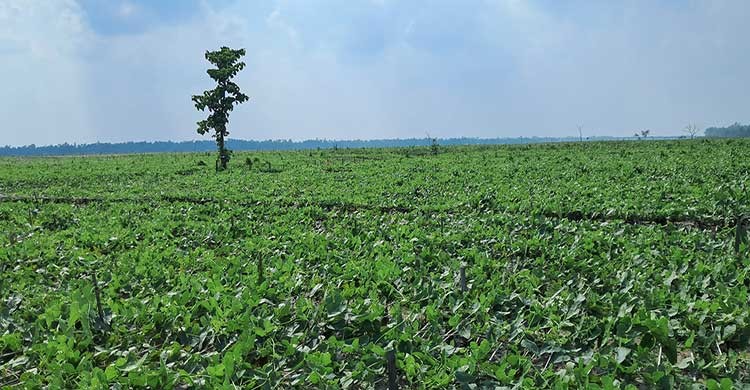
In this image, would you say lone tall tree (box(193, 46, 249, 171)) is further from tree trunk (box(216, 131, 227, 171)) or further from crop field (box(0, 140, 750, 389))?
crop field (box(0, 140, 750, 389))

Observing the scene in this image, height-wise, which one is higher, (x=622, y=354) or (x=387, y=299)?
(x=622, y=354)

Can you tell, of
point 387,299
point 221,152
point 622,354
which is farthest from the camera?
point 221,152

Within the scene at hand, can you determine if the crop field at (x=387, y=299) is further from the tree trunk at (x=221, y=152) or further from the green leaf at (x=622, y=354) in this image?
the tree trunk at (x=221, y=152)

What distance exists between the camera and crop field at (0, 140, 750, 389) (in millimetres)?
3598

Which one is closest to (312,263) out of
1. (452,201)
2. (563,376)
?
(563,376)

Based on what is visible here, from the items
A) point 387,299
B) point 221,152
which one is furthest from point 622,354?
point 221,152

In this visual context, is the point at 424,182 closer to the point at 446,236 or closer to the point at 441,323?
the point at 446,236

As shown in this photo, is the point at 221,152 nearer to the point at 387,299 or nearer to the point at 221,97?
the point at 221,97

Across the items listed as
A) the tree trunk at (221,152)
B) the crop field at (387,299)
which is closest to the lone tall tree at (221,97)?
the tree trunk at (221,152)

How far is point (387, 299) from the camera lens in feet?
17.7

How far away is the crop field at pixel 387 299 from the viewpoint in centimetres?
360

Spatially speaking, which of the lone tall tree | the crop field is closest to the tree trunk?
the lone tall tree

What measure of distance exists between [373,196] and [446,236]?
5.78 m

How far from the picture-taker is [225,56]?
94.4 ft
